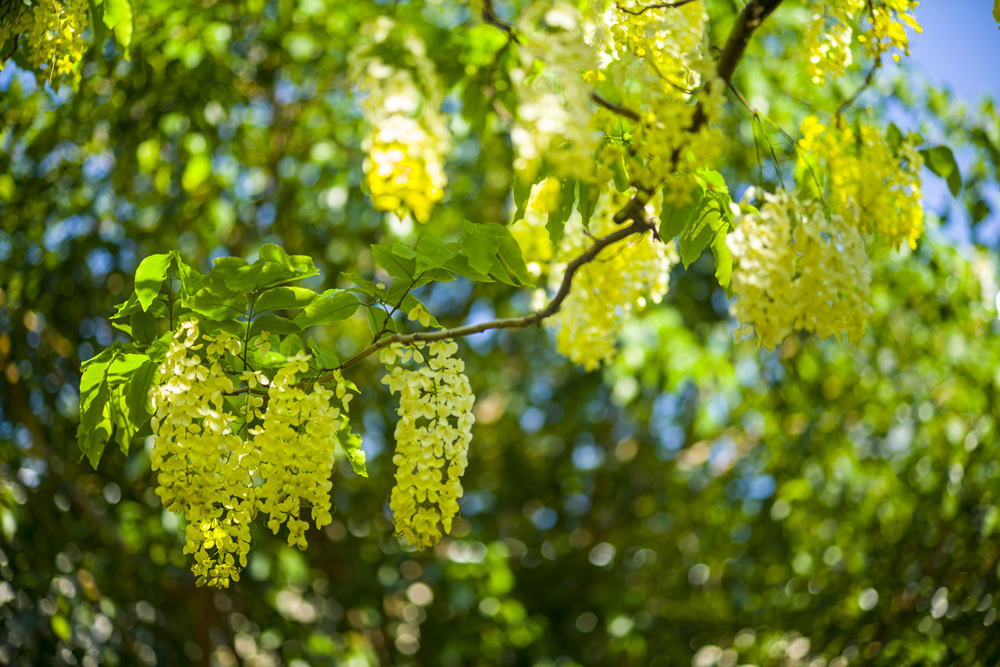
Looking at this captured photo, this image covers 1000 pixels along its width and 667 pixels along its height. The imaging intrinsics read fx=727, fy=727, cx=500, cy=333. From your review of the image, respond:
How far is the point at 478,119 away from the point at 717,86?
77 cm

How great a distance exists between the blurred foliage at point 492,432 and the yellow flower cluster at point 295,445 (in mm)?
A: 859

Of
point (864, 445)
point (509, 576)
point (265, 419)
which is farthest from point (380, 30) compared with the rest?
point (864, 445)

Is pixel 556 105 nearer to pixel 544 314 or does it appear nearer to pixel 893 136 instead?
pixel 544 314

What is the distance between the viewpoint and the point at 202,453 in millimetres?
1044

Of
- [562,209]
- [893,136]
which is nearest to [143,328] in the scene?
[562,209]

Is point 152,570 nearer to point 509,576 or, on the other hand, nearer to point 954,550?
point 509,576

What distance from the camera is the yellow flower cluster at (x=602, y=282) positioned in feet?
4.74

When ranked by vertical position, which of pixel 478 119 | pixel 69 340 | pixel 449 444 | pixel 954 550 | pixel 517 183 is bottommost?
pixel 954 550

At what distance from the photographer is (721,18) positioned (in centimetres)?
209

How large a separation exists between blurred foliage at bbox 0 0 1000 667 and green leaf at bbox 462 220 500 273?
0.68 metres

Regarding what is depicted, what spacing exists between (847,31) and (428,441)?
1036 mm

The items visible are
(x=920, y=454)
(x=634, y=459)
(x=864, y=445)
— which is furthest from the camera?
(x=634, y=459)

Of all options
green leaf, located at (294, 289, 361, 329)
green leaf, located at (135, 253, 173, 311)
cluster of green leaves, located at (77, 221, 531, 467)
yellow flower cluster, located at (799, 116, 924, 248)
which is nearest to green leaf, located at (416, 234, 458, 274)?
cluster of green leaves, located at (77, 221, 531, 467)

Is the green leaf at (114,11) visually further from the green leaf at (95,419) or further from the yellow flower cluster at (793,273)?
the yellow flower cluster at (793,273)
